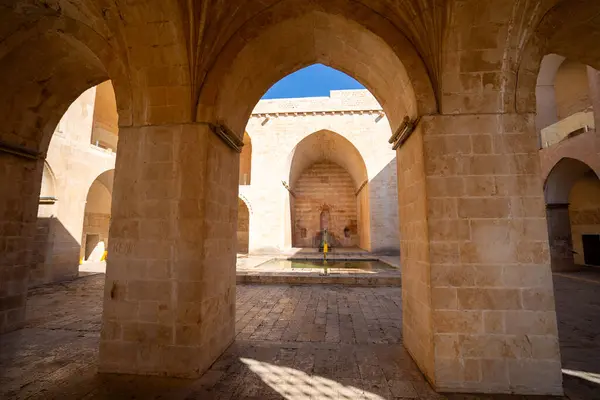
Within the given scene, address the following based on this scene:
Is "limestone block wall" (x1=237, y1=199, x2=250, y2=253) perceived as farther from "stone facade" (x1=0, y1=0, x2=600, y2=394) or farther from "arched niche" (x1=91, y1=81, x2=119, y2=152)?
"stone facade" (x1=0, y1=0, x2=600, y2=394)

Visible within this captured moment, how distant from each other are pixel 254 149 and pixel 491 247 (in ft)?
49.8

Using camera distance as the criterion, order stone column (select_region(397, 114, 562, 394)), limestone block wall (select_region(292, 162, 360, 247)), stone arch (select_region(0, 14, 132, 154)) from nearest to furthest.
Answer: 1. stone column (select_region(397, 114, 562, 394))
2. stone arch (select_region(0, 14, 132, 154))
3. limestone block wall (select_region(292, 162, 360, 247))

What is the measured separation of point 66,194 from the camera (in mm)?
9570

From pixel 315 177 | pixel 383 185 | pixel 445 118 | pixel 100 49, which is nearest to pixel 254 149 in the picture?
pixel 315 177

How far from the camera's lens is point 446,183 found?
9.87 ft

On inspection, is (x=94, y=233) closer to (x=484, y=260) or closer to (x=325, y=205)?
(x=325, y=205)

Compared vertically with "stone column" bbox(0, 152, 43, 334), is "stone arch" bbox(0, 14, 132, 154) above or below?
above

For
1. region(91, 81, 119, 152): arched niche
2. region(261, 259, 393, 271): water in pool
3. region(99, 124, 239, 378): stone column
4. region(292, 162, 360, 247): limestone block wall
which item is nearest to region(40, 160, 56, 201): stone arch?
region(91, 81, 119, 152): arched niche

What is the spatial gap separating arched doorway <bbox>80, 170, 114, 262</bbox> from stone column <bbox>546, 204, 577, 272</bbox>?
20.3 m

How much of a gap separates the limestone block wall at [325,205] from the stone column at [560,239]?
11535 millimetres

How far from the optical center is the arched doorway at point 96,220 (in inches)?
567

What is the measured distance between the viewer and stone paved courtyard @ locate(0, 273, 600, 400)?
2.69m

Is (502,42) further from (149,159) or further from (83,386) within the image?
(83,386)

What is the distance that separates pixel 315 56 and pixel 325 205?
17568 mm
